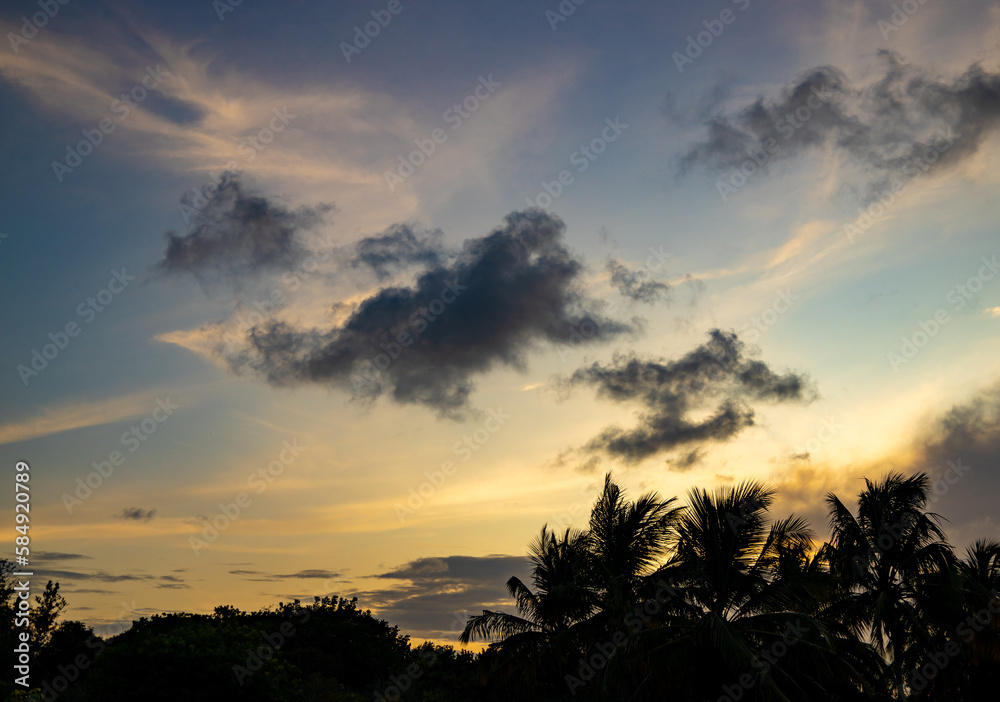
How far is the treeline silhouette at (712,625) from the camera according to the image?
Result: 59.8 ft

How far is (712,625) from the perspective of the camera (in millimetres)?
17812

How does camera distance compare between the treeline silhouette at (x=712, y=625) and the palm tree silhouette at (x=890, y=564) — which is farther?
the palm tree silhouette at (x=890, y=564)

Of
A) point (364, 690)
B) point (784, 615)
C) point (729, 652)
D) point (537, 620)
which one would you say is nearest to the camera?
point (729, 652)

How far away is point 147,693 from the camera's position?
2064 cm

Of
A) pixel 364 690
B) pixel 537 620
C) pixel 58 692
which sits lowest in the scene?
pixel 364 690

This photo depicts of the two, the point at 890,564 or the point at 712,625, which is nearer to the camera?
the point at 712,625

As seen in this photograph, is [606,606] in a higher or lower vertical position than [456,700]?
higher

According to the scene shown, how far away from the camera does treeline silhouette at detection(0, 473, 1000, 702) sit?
18.2 metres

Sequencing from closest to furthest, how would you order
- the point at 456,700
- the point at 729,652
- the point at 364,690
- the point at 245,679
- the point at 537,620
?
1. the point at 729,652
2. the point at 245,679
3. the point at 537,620
4. the point at 456,700
5. the point at 364,690

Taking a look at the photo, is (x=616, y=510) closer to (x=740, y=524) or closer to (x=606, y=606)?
(x=606, y=606)

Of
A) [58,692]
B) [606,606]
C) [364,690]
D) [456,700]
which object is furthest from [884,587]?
[58,692]

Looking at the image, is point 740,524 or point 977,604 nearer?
point 740,524

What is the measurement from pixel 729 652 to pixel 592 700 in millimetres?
9783

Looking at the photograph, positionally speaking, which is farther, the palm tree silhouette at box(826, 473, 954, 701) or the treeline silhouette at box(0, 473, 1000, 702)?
the palm tree silhouette at box(826, 473, 954, 701)
